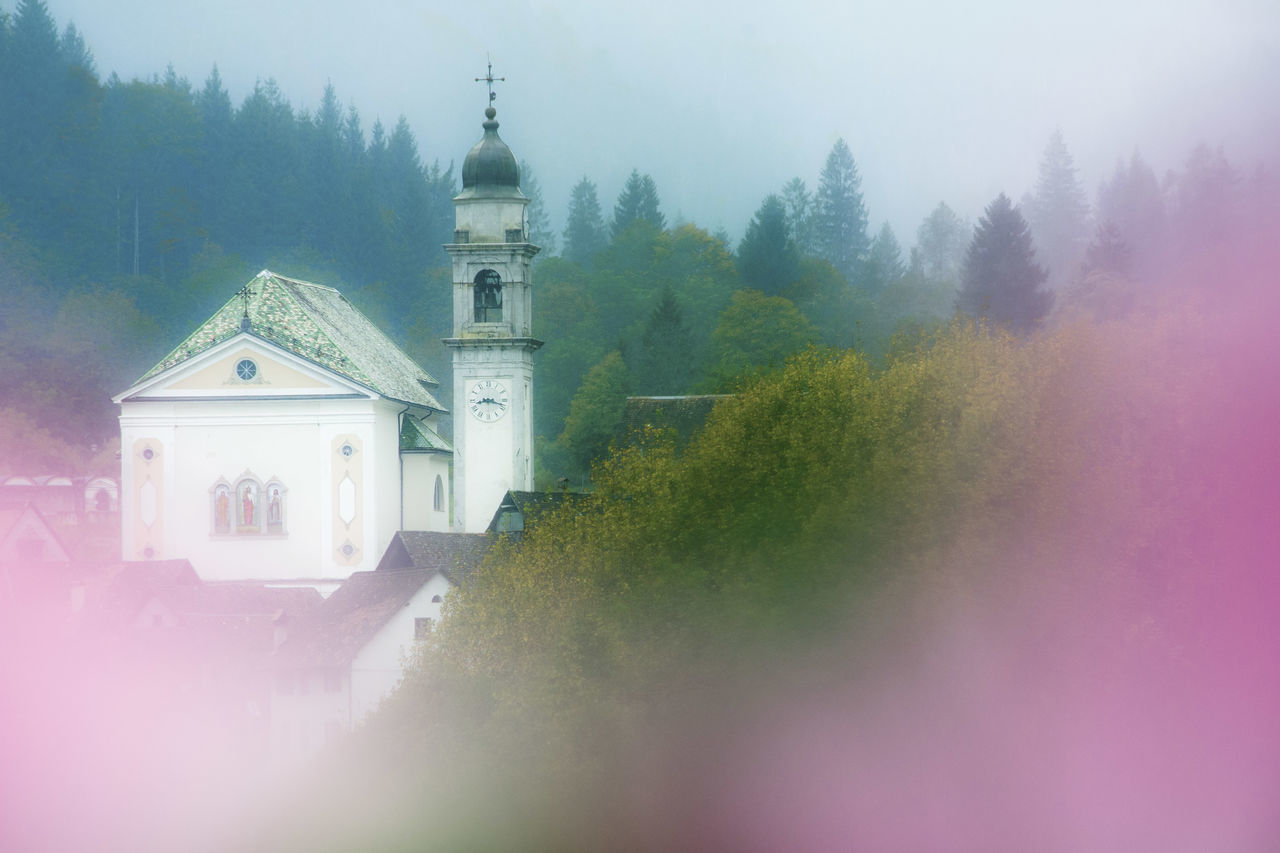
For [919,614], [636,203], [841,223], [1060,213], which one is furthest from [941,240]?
[919,614]

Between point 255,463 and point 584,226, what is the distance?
83.7 metres

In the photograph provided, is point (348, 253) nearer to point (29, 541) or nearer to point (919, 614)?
point (29, 541)

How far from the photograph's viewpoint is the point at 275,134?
407 feet

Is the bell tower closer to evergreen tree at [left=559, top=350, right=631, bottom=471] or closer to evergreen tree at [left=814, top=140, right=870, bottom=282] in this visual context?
evergreen tree at [left=559, top=350, right=631, bottom=471]

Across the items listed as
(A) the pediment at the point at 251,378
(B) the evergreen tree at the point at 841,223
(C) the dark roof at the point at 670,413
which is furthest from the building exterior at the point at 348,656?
(B) the evergreen tree at the point at 841,223

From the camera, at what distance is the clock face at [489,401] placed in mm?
50500

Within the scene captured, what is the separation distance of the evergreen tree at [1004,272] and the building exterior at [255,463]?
19.5 metres

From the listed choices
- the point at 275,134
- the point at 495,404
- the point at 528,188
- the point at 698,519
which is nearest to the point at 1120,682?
Result: the point at 698,519

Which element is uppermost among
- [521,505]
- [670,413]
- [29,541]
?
[670,413]

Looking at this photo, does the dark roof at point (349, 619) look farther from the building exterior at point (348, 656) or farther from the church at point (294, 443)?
the church at point (294, 443)

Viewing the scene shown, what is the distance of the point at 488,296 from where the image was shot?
51344mm

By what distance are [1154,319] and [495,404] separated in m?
25.0

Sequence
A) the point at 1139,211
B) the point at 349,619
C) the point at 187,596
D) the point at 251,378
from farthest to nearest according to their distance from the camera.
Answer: the point at 251,378 < the point at 187,596 < the point at 349,619 < the point at 1139,211

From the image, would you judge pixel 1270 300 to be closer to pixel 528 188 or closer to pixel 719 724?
pixel 719 724
